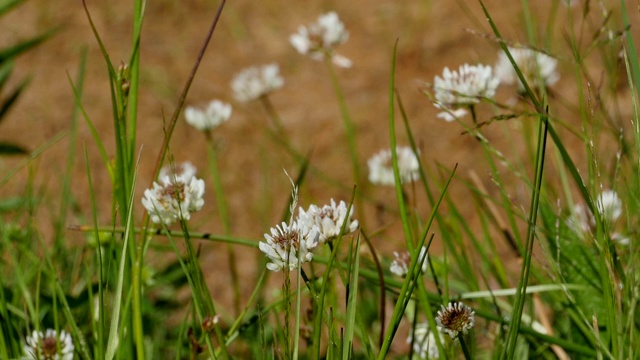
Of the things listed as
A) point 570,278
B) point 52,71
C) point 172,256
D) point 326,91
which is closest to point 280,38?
point 326,91

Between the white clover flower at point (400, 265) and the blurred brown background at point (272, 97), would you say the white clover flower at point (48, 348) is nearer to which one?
the white clover flower at point (400, 265)

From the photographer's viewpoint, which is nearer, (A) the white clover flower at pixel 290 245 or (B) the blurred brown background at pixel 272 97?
(A) the white clover flower at pixel 290 245

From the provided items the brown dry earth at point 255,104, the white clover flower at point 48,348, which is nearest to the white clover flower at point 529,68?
the brown dry earth at point 255,104

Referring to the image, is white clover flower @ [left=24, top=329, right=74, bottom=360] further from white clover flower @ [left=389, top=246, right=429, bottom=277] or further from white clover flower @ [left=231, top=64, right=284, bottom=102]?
white clover flower @ [left=231, top=64, right=284, bottom=102]

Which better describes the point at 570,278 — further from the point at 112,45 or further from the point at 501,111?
the point at 112,45

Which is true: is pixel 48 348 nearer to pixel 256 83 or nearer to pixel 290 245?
pixel 290 245
